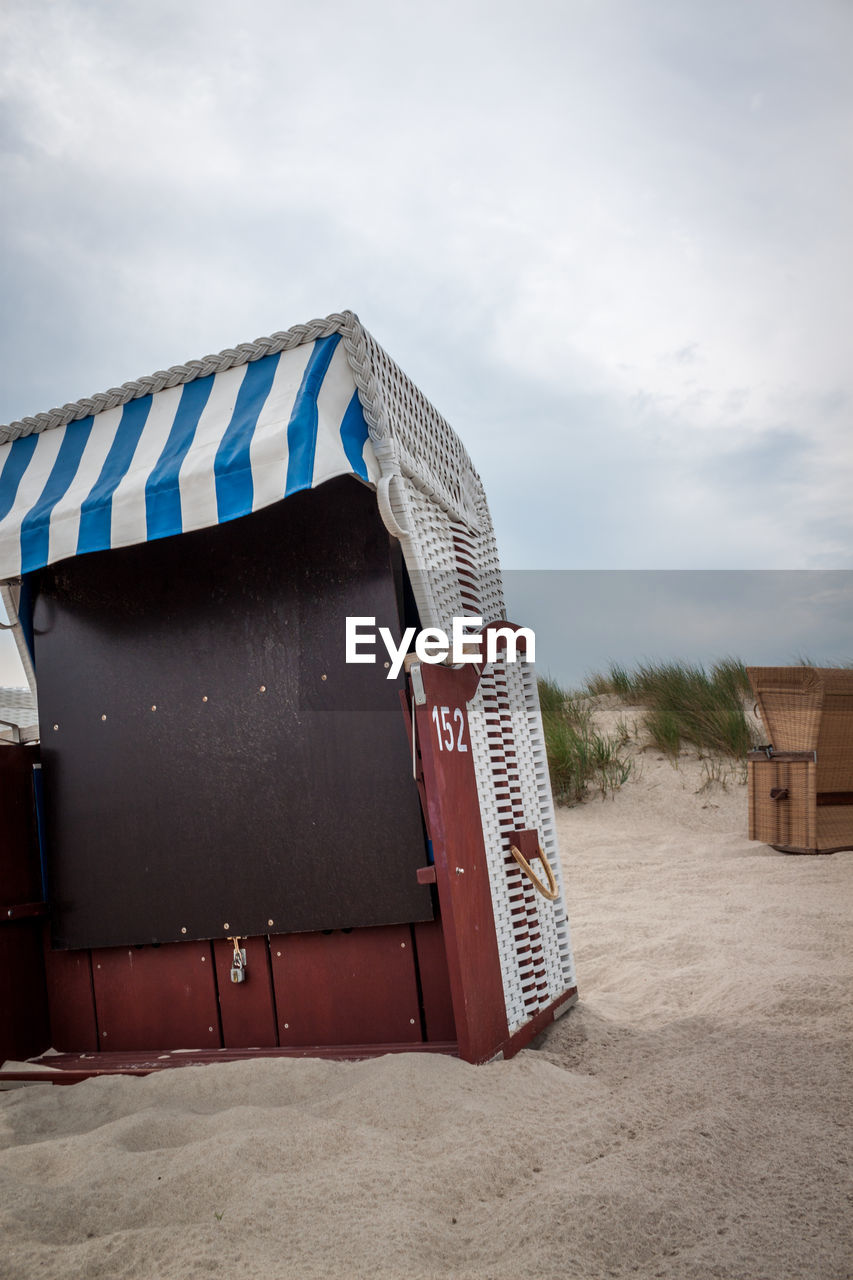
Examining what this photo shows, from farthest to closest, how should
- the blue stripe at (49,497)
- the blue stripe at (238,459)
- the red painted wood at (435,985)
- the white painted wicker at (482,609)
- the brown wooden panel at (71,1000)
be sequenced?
the brown wooden panel at (71,1000) < the blue stripe at (49,497) < the red painted wood at (435,985) < the white painted wicker at (482,609) < the blue stripe at (238,459)

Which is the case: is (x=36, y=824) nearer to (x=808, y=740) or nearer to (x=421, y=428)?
(x=421, y=428)

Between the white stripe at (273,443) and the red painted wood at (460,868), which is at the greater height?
the white stripe at (273,443)

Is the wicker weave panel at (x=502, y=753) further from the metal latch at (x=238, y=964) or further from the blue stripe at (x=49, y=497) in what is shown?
the blue stripe at (x=49, y=497)

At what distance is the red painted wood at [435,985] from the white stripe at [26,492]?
1.64 metres

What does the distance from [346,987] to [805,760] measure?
13.1 ft

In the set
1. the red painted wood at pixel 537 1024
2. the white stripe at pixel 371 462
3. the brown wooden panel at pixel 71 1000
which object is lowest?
the red painted wood at pixel 537 1024

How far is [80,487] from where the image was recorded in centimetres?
270

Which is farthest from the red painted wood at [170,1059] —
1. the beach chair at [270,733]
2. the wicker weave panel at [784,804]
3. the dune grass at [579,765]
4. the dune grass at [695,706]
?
the dune grass at [695,706]

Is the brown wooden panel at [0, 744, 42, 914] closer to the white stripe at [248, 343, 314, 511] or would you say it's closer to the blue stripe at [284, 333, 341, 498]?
the white stripe at [248, 343, 314, 511]

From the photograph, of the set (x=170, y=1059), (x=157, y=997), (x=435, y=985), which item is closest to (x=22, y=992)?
(x=157, y=997)

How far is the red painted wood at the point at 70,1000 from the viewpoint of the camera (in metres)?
3.02

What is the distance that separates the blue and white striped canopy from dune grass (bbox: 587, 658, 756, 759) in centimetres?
646

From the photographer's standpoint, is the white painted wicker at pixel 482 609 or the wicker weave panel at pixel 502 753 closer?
the white painted wicker at pixel 482 609

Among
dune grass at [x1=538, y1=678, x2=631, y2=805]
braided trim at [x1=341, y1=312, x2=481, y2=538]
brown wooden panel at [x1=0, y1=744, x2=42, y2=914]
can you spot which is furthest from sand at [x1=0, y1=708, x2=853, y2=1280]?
dune grass at [x1=538, y1=678, x2=631, y2=805]
